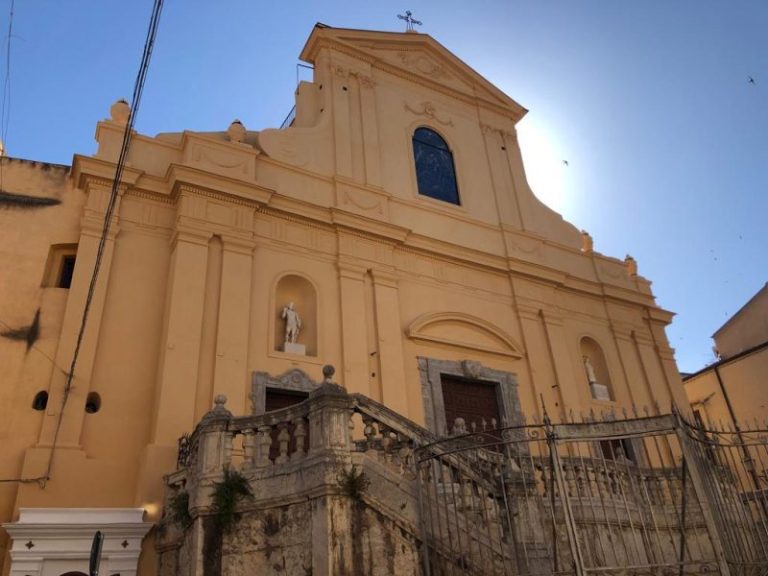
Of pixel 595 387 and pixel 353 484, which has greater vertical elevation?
pixel 595 387

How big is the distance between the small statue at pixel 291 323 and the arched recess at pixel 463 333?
2207 mm

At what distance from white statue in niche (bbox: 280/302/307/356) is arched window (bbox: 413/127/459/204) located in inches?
198

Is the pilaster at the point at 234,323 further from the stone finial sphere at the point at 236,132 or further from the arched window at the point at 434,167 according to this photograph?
the arched window at the point at 434,167

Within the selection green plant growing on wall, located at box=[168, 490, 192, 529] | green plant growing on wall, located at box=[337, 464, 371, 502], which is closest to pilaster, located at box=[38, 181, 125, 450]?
green plant growing on wall, located at box=[168, 490, 192, 529]

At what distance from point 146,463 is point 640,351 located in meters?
12.3

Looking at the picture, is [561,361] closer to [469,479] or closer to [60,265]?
[469,479]

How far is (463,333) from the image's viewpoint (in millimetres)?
13727

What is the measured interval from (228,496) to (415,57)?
13.4 meters

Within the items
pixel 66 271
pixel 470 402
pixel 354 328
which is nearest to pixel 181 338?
pixel 66 271

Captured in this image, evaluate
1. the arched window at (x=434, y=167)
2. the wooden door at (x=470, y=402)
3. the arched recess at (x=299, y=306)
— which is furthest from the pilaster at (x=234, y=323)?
the arched window at (x=434, y=167)

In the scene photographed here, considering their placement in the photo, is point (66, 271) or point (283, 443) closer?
point (283, 443)

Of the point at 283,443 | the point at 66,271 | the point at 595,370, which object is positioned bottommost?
the point at 283,443

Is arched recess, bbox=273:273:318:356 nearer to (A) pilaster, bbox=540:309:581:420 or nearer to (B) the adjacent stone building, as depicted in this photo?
(A) pilaster, bbox=540:309:581:420

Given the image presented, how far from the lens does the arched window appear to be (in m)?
15.6
